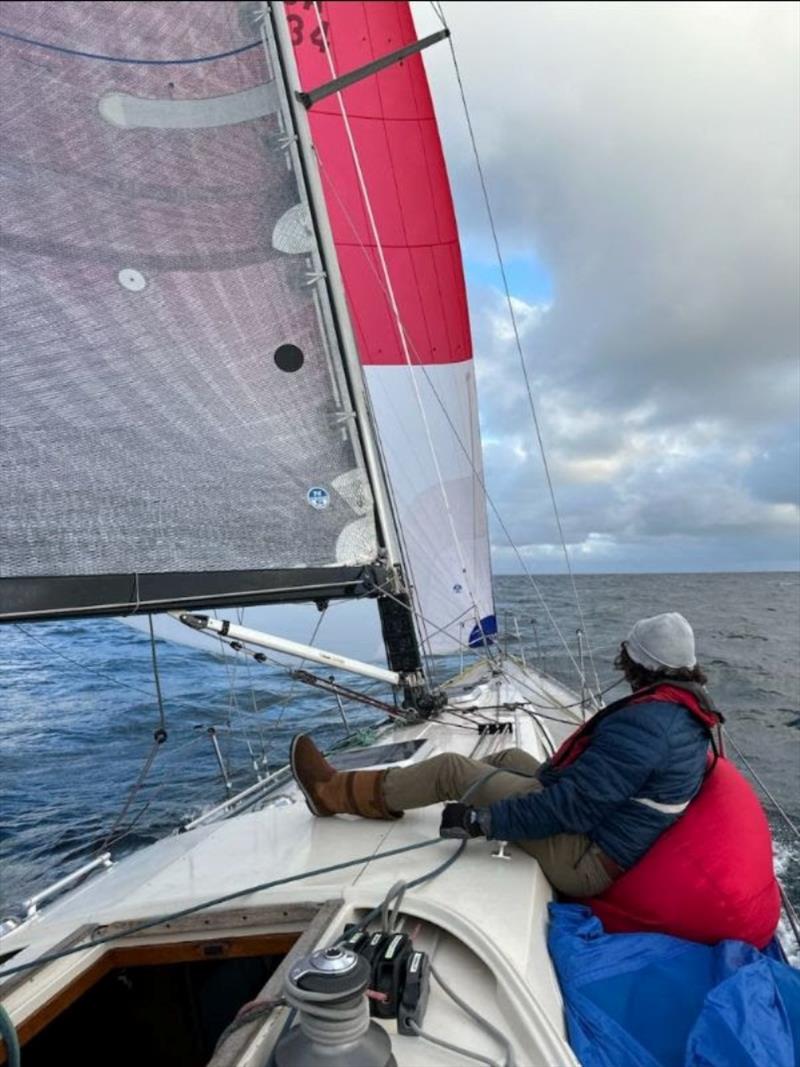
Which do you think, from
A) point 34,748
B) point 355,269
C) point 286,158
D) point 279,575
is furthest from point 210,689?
point 286,158

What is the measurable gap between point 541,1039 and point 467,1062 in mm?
151

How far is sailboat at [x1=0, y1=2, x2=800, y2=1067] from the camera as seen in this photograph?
154 cm

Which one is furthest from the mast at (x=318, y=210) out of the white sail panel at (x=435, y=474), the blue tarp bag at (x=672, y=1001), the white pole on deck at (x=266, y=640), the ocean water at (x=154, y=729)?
the white sail panel at (x=435, y=474)

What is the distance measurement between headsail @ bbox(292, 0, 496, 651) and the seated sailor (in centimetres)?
393

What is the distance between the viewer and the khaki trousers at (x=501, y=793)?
193 centimetres

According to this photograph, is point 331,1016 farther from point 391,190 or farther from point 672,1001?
point 391,190

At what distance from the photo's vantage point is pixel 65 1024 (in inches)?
76.6

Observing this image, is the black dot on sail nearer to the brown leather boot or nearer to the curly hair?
the brown leather boot

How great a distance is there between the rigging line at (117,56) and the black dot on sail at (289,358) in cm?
127

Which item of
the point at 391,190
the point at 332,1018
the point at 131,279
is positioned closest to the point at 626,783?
the point at 332,1018

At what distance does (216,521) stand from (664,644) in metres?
1.80

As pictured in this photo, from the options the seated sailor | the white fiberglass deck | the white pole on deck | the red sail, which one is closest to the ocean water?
the white fiberglass deck

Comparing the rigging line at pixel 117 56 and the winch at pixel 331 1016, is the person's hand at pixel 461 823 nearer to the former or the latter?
the winch at pixel 331 1016

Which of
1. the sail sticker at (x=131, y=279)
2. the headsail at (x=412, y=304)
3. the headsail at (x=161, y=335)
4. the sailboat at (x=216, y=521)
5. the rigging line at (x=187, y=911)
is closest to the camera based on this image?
the sailboat at (x=216, y=521)
